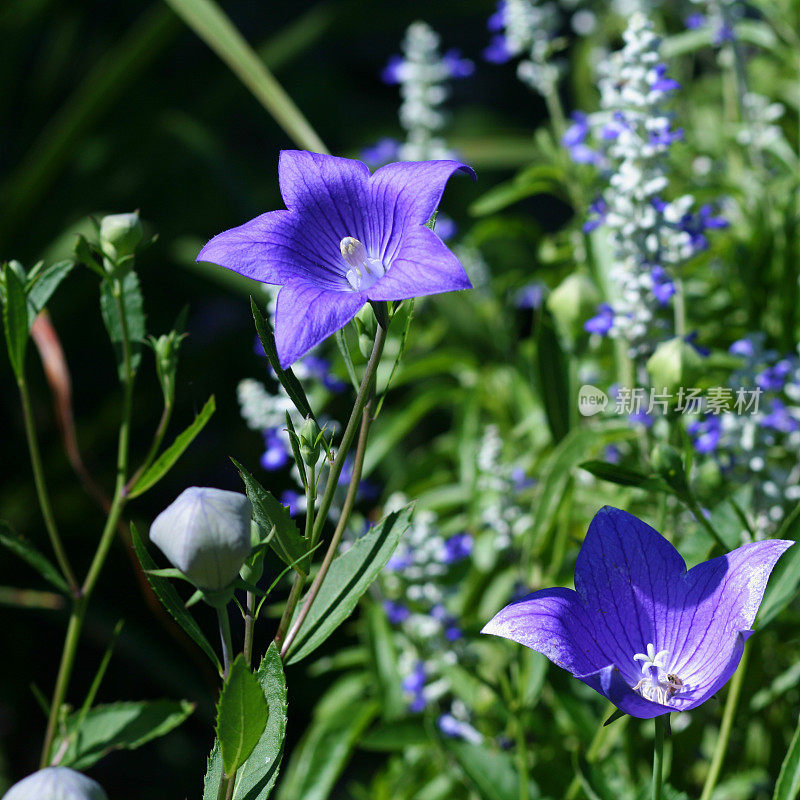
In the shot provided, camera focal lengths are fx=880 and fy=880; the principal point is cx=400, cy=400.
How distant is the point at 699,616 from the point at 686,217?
1.37 feet

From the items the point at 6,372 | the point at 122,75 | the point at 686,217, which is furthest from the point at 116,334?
the point at 6,372

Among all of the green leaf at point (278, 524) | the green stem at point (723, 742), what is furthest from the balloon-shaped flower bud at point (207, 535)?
the green stem at point (723, 742)

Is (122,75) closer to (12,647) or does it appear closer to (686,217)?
(12,647)

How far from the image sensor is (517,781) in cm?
71

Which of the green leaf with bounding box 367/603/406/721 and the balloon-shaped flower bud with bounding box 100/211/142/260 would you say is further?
the green leaf with bounding box 367/603/406/721

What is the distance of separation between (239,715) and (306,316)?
0.19 metres

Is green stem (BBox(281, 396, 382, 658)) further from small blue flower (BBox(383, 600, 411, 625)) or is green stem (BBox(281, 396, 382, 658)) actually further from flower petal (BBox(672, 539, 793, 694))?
small blue flower (BBox(383, 600, 411, 625))

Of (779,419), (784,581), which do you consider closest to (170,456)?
(784,581)

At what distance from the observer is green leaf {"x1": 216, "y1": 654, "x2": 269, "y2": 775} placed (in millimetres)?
412

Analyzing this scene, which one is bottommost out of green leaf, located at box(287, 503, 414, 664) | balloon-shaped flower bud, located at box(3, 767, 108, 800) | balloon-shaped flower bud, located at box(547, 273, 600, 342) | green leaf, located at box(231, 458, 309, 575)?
balloon-shaped flower bud, located at box(3, 767, 108, 800)

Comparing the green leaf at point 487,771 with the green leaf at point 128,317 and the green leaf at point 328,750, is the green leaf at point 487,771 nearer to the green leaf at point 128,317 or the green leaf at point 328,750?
the green leaf at point 328,750

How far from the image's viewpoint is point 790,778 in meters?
0.53

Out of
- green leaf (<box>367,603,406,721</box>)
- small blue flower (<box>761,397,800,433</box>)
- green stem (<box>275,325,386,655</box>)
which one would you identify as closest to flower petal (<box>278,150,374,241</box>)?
green stem (<box>275,325,386,655</box>)

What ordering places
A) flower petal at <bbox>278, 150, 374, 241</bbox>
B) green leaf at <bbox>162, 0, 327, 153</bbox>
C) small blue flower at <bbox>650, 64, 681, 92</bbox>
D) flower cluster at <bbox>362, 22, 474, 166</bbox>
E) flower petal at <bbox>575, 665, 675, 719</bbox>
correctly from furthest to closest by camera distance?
flower cluster at <bbox>362, 22, 474, 166</bbox>
green leaf at <bbox>162, 0, 327, 153</bbox>
small blue flower at <bbox>650, 64, 681, 92</bbox>
flower petal at <bbox>278, 150, 374, 241</bbox>
flower petal at <bbox>575, 665, 675, 719</bbox>
